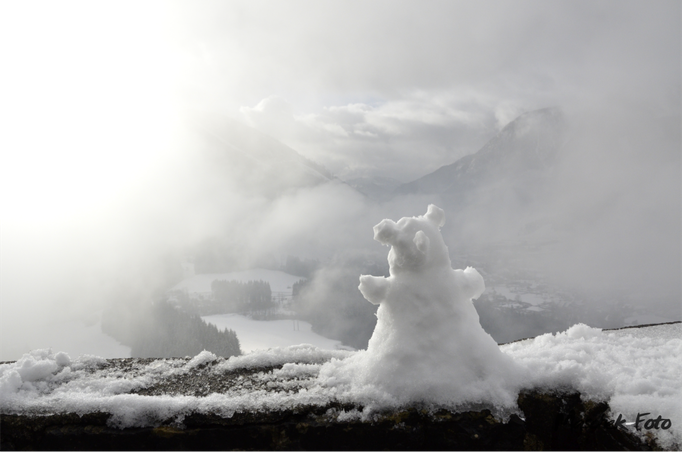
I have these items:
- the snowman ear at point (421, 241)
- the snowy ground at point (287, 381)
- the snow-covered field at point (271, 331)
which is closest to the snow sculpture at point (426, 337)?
the snowman ear at point (421, 241)

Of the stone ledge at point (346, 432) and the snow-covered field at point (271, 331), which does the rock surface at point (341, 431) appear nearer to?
the stone ledge at point (346, 432)

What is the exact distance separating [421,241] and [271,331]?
80421 mm

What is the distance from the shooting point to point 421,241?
10.7ft

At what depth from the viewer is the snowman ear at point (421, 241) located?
3258 mm

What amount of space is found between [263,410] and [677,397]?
3201 millimetres

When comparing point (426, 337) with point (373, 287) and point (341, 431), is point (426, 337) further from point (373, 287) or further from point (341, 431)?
point (341, 431)

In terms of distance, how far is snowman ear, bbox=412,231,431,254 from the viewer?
326 centimetres

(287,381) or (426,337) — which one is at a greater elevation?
(426,337)

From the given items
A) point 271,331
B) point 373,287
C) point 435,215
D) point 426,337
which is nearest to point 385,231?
point 373,287

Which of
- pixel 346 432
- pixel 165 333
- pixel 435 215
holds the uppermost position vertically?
pixel 165 333

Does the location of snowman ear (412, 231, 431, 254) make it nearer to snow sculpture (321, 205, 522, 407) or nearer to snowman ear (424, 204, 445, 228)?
snow sculpture (321, 205, 522, 407)

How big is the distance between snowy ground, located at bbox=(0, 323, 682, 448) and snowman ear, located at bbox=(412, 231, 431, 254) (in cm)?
124

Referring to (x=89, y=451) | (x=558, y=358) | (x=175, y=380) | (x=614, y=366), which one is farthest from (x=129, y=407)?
(x=614, y=366)

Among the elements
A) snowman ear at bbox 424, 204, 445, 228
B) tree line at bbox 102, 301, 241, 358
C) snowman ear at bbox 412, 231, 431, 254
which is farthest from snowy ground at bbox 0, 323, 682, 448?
tree line at bbox 102, 301, 241, 358
